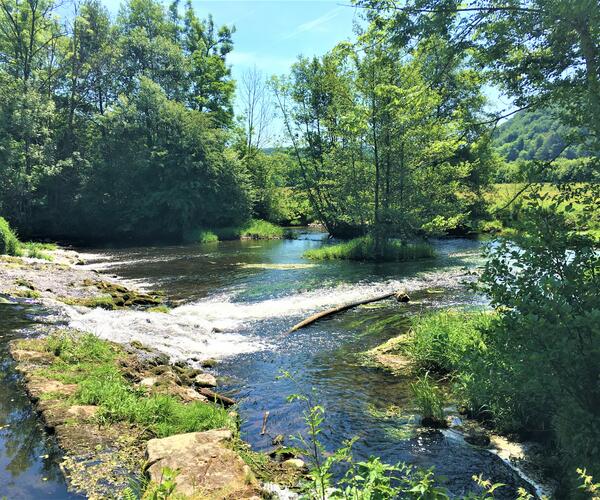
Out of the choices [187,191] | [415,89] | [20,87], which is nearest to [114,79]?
[20,87]

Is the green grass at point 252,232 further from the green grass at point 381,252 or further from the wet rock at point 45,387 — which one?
the wet rock at point 45,387

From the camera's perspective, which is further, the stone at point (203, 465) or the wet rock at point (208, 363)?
the wet rock at point (208, 363)

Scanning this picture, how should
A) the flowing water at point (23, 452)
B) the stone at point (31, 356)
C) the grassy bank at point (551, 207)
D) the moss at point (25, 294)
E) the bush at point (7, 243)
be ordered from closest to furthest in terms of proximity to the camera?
the flowing water at point (23, 452) < the grassy bank at point (551, 207) < the stone at point (31, 356) < the moss at point (25, 294) < the bush at point (7, 243)

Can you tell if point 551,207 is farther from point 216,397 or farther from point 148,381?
point 148,381

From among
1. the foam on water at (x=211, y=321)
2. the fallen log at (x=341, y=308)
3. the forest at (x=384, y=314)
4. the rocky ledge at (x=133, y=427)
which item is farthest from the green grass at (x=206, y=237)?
the rocky ledge at (x=133, y=427)

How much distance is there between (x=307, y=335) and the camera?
38.6ft

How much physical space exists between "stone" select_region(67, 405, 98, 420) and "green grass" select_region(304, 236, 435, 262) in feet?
67.2

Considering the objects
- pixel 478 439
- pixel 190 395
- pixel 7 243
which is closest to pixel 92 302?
pixel 190 395

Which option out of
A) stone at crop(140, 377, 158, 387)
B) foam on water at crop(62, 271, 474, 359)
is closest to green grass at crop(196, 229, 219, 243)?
foam on water at crop(62, 271, 474, 359)

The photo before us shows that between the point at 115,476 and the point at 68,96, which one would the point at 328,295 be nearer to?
the point at 115,476

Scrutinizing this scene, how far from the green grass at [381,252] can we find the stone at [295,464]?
2016cm

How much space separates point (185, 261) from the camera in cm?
2670

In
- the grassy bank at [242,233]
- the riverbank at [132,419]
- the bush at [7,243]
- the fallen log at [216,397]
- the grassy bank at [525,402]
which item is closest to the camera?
the grassy bank at [525,402]

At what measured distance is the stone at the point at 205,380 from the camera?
8469 mm
